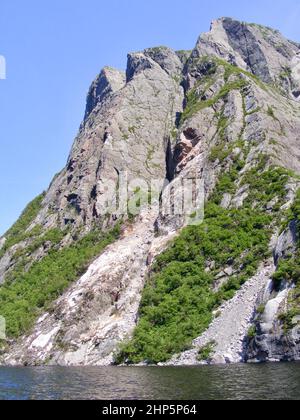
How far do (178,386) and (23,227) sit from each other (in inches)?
4018

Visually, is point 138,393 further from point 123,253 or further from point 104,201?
point 104,201

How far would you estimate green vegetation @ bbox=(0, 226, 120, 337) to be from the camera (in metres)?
76.2

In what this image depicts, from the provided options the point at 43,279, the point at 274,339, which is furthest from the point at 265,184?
the point at 43,279

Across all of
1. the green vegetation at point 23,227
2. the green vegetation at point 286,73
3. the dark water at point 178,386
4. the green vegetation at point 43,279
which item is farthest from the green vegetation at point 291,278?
the green vegetation at point 286,73

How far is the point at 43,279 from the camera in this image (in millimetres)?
87625

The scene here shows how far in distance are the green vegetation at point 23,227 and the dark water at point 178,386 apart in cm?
7599

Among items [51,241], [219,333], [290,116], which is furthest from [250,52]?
[219,333]

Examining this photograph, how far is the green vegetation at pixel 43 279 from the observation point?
250ft

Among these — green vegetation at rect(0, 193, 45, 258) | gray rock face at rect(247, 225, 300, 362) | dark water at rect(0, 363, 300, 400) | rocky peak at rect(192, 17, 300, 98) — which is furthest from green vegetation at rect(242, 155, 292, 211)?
rocky peak at rect(192, 17, 300, 98)

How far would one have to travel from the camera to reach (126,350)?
5366cm

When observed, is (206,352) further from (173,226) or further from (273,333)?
(173,226)

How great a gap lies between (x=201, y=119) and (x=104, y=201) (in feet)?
90.7

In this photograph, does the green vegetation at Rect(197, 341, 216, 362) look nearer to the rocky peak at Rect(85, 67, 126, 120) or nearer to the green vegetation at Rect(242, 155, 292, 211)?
the green vegetation at Rect(242, 155, 292, 211)

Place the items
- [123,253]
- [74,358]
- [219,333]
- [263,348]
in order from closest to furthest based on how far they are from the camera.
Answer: [263,348] → [219,333] → [74,358] → [123,253]
